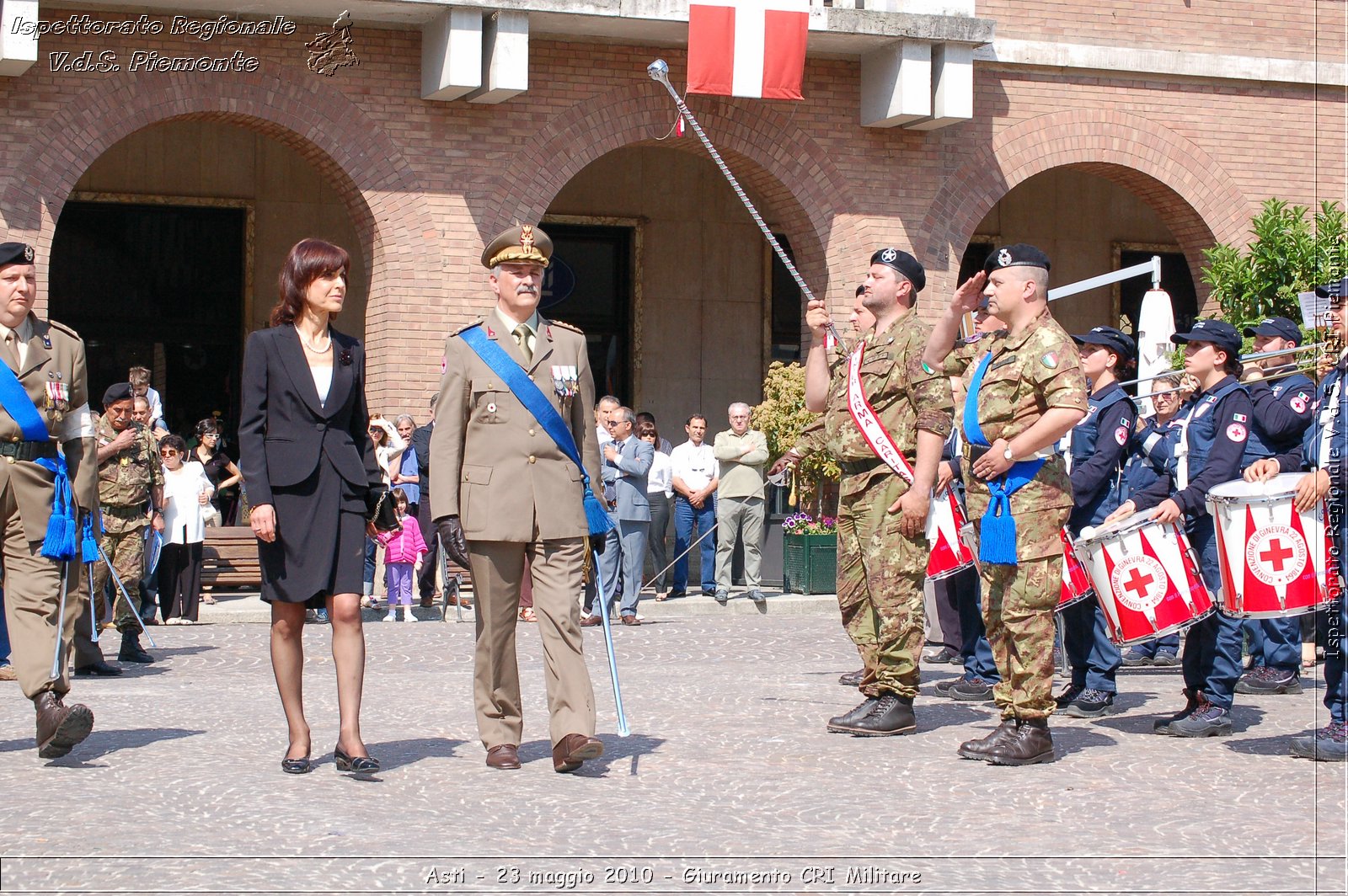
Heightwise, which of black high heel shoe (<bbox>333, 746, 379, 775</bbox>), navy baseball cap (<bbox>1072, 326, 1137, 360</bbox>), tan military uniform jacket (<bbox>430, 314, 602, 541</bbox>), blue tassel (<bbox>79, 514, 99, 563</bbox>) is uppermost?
navy baseball cap (<bbox>1072, 326, 1137, 360</bbox>)

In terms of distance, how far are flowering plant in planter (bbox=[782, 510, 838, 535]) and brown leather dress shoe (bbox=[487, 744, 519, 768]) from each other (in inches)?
429

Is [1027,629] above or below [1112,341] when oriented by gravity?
below

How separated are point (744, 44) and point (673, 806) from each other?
1288 centimetres

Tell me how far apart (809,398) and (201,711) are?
3.44 metres

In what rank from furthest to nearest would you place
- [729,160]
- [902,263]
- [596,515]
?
[729,160], [902,263], [596,515]

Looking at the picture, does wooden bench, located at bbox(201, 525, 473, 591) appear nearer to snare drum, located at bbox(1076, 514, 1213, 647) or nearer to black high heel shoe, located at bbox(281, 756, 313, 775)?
snare drum, located at bbox(1076, 514, 1213, 647)

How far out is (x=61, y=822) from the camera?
5.95m

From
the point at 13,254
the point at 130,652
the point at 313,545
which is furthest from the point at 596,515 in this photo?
the point at 130,652

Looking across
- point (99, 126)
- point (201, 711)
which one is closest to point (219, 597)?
point (99, 126)

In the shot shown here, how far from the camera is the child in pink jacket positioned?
50.8ft

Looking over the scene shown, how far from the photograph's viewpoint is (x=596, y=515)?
7402 mm

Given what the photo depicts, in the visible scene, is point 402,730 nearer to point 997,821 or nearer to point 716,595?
point 997,821

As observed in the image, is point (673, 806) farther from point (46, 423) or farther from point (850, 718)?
point (46, 423)

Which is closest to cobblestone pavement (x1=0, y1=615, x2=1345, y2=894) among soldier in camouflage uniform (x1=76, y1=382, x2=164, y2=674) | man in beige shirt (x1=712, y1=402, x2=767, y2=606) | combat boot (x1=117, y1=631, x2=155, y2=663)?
combat boot (x1=117, y1=631, x2=155, y2=663)
